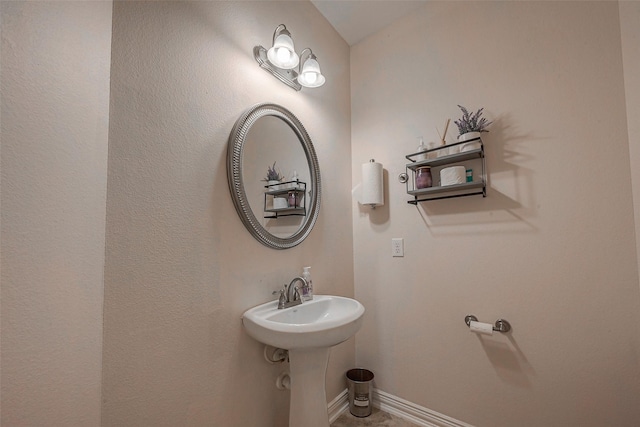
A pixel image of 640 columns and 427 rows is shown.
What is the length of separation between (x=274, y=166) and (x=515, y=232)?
1.29 m

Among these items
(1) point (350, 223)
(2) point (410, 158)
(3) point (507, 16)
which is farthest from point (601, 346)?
(3) point (507, 16)

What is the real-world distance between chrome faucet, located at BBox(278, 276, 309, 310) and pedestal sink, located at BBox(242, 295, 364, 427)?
3cm

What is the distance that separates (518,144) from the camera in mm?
1339

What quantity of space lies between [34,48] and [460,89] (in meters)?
1.81

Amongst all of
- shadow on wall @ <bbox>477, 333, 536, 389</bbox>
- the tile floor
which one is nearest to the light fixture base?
shadow on wall @ <bbox>477, 333, 536, 389</bbox>

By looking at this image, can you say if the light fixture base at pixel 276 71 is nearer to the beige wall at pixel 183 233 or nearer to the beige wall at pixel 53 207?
the beige wall at pixel 183 233

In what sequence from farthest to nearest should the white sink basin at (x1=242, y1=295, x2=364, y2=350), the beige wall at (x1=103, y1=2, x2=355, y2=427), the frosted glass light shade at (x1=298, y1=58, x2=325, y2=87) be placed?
the frosted glass light shade at (x1=298, y1=58, x2=325, y2=87), the white sink basin at (x1=242, y1=295, x2=364, y2=350), the beige wall at (x1=103, y1=2, x2=355, y2=427)

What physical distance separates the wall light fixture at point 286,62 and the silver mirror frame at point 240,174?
7.3 inches

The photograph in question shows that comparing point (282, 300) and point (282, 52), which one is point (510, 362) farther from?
point (282, 52)

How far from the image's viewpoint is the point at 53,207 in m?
0.69

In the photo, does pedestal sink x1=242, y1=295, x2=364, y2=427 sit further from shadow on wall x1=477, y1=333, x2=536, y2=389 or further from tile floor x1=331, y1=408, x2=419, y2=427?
shadow on wall x1=477, y1=333, x2=536, y2=389

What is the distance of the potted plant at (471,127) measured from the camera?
1364mm

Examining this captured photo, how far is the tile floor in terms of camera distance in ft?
5.09

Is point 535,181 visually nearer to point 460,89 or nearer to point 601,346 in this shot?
point 460,89
